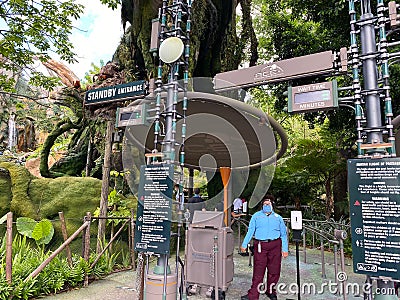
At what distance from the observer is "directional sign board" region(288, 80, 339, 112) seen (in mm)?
3416

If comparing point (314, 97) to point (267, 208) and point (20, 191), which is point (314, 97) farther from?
point (20, 191)

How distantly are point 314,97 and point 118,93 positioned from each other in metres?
2.70

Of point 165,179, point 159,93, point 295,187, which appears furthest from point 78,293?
point 295,187

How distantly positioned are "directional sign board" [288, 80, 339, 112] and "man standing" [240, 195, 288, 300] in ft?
6.15

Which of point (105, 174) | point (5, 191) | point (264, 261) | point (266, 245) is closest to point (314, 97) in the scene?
point (266, 245)

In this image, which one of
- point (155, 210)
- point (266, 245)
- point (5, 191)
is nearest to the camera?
point (155, 210)

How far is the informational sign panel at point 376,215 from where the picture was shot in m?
2.97

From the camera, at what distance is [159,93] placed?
4.34 m

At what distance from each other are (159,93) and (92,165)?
9364 millimetres

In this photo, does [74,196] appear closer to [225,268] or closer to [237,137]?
[237,137]

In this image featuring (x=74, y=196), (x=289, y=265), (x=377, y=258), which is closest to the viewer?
(x=377, y=258)

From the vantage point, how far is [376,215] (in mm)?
3076

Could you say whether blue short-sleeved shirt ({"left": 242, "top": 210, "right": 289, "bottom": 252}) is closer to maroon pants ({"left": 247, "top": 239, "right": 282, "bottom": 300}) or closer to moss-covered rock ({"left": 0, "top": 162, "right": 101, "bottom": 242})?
maroon pants ({"left": 247, "top": 239, "right": 282, "bottom": 300})

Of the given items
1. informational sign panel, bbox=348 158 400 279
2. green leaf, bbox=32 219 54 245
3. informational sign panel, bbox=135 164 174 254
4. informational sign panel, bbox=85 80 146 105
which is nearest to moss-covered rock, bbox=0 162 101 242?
green leaf, bbox=32 219 54 245
